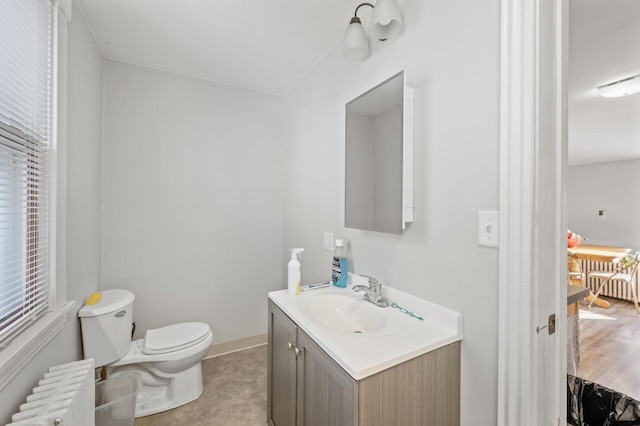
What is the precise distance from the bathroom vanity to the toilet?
0.79 metres

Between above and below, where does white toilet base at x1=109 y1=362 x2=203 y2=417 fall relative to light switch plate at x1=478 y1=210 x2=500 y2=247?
below

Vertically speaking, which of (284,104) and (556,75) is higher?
(284,104)

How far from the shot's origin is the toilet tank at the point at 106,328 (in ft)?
5.13

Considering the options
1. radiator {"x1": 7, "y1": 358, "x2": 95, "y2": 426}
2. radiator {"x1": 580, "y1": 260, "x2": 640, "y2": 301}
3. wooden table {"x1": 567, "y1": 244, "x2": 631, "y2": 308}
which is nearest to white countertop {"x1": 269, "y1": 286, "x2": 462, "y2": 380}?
radiator {"x1": 7, "y1": 358, "x2": 95, "y2": 426}

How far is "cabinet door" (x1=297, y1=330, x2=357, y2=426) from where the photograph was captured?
85 cm

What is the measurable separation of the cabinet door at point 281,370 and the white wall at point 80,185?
94 cm

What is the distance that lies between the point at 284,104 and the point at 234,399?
2.40m

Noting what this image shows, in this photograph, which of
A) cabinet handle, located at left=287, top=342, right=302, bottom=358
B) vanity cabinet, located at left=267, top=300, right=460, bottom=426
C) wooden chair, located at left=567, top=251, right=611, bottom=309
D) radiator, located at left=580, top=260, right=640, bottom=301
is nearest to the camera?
vanity cabinet, located at left=267, top=300, right=460, bottom=426

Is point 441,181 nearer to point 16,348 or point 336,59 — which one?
point 336,59

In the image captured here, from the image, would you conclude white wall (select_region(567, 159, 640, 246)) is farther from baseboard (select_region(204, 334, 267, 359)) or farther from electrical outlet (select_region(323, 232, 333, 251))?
baseboard (select_region(204, 334, 267, 359))

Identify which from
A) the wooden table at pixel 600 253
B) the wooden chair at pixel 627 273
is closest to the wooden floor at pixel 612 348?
the wooden chair at pixel 627 273

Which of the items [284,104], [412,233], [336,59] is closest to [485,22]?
[412,233]

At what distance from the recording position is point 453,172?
1.08 meters

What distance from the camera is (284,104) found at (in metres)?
2.62
